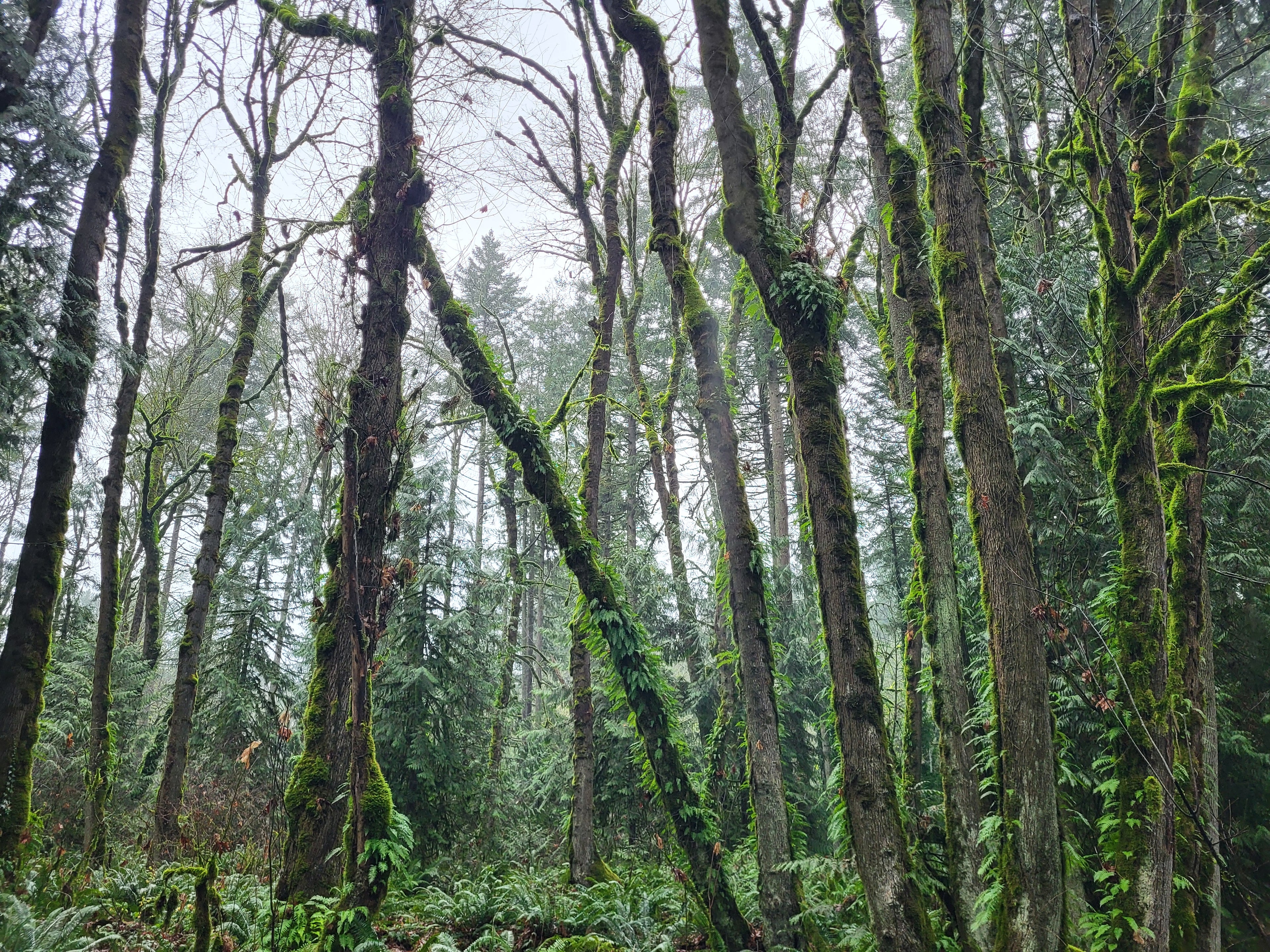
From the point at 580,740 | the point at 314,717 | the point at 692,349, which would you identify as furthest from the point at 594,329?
the point at 314,717

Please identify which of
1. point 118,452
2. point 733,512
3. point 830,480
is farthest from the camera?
point 118,452

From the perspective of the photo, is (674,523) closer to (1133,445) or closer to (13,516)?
(1133,445)

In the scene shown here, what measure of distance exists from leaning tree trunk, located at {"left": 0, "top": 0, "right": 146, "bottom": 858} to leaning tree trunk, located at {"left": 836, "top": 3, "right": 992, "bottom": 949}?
8.10 m

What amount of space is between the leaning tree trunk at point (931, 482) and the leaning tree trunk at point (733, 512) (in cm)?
→ 139

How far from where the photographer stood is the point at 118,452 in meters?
8.94

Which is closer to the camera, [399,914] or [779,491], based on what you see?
[399,914]

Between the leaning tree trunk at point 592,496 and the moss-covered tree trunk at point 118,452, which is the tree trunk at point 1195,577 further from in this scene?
the moss-covered tree trunk at point 118,452

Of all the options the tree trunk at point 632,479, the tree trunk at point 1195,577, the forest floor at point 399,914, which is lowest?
the forest floor at point 399,914

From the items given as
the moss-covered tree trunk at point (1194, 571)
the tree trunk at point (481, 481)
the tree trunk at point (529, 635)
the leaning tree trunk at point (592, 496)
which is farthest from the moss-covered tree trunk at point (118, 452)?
the tree trunk at point (529, 635)

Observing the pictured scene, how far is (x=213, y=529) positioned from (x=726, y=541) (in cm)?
776

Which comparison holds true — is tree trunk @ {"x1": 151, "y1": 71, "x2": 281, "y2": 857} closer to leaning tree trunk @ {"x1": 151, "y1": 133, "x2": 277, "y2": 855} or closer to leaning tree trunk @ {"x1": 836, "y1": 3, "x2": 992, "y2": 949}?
leaning tree trunk @ {"x1": 151, "y1": 133, "x2": 277, "y2": 855}

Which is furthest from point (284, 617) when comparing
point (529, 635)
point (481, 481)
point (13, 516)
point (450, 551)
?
point (529, 635)

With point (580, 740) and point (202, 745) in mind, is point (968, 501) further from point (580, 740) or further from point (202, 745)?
point (202, 745)

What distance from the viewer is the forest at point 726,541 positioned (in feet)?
15.8
